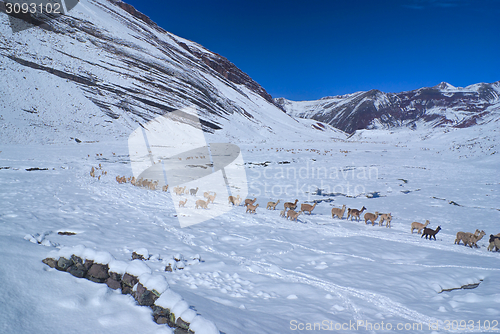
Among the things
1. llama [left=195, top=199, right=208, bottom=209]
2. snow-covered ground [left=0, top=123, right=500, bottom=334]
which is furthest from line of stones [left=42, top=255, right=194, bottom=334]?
llama [left=195, top=199, right=208, bottom=209]

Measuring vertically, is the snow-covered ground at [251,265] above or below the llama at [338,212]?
below

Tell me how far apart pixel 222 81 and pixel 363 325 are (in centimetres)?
11492

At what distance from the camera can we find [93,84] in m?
51.7

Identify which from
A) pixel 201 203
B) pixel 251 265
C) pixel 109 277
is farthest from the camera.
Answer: pixel 201 203

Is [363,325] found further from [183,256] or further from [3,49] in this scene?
[3,49]

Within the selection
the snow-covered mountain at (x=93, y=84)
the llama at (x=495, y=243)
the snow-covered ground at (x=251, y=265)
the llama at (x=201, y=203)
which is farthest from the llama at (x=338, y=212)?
the snow-covered mountain at (x=93, y=84)

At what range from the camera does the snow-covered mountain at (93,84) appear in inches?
1542

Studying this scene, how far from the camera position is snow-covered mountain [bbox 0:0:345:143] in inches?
1542

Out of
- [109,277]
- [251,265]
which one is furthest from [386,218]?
[109,277]

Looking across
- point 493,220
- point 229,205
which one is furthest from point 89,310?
point 493,220

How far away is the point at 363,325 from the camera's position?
4.27m

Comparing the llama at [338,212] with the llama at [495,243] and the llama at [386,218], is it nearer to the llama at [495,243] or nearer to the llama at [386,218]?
the llama at [386,218]

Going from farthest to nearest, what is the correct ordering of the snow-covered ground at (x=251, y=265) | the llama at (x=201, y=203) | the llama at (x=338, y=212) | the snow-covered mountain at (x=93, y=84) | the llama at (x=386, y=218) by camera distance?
the snow-covered mountain at (x=93, y=84), the llama at (x=338, y=212), the llama at (x=201, y=203), the llama at (x=386, y=218), the snow-covered ground at (x=251, y=265)

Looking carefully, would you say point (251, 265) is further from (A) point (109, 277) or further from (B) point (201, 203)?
(B) point (201, 203)
